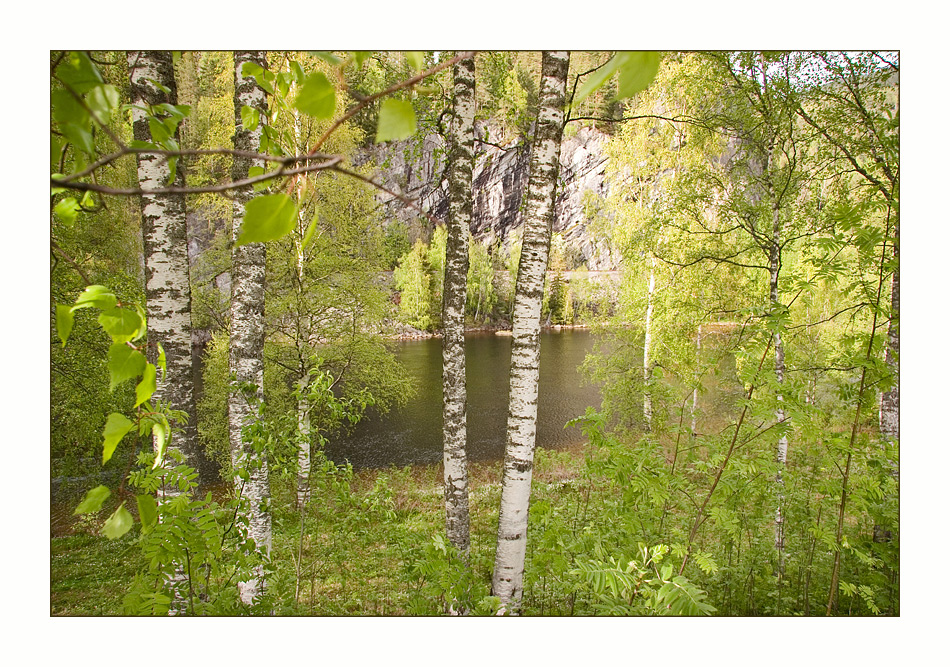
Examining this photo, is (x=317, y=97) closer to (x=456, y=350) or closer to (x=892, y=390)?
(x=456, y=350)

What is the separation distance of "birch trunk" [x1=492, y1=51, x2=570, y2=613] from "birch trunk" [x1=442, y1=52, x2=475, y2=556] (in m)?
0.42

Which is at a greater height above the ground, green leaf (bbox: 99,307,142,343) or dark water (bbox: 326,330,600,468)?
green leaf (bbox: 99,307,142,343)

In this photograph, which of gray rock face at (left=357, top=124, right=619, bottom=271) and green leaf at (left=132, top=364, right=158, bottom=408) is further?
gray rock face at (left=357, top=124, right=619, bottom=271)

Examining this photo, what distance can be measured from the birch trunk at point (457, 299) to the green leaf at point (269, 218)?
206 centimetres

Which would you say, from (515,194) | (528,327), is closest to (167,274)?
(528,327)

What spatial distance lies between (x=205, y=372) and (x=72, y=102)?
22.8ft

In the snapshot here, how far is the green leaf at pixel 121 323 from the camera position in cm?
50

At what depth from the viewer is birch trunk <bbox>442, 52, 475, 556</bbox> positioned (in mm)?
2473

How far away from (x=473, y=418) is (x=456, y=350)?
5645mm

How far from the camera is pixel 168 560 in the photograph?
1.58 meters

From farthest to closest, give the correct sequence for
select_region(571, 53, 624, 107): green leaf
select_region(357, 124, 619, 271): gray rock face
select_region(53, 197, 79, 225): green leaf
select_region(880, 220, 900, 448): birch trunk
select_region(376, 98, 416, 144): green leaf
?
select_region(357, 124, 619, 271): gray rock face → select_region(880, 220, 900, 448): birch trunk → select_region(53, 197, 79, 225): green leaf → select_region(376, 98, 416, 144): green leaf → select_region(571, 53, 624, 107): green leaf

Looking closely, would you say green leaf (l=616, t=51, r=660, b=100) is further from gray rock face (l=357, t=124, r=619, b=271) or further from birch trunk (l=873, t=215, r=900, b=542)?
gray rock face (l=357, t=124, r=619, b=271)

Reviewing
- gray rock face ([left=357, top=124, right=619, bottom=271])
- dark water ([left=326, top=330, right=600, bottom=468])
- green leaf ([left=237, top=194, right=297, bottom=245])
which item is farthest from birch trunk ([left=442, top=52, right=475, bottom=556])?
dark water ([left=326, top=330, right=600, bottom=468])

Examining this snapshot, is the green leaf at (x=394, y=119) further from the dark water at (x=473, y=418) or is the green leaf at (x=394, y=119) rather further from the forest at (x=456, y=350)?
the dark water at (x=473, y=418)
